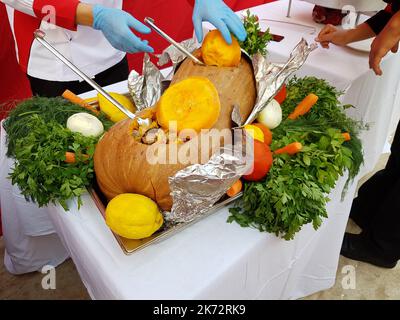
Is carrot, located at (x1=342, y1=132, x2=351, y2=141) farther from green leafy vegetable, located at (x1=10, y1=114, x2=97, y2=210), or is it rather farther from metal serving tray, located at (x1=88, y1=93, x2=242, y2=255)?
green leafy vegetable, located at (x1=10, y1=114, x2=97, y2=210)

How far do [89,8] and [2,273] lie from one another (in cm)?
101

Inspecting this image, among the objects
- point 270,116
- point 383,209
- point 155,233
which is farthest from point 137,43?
point 383,209

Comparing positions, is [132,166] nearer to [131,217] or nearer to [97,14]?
[131,217]

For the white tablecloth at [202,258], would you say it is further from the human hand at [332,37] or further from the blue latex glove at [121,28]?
the human hand at [332,37]

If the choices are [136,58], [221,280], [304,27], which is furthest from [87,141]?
[136,58]

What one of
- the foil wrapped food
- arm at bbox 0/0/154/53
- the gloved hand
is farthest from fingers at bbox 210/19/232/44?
arm at bbox 0/0/154/53

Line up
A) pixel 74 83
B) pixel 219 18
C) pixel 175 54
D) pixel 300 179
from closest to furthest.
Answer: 1. pixel 300 179
2. pixel 219 18
3. pixel 175 54
4. pixel 74 83

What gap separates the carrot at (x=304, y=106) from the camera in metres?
0.82

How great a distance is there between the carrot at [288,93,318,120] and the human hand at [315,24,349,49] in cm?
59

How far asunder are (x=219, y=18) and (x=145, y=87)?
0.23 m

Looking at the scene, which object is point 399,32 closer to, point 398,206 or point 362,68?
point 362,68

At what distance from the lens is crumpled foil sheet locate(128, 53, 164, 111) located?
821 millimetres

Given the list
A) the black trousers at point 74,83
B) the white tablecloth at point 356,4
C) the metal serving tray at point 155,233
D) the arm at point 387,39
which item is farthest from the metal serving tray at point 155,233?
the white tablecloth at point 356,4

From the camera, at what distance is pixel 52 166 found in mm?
650
